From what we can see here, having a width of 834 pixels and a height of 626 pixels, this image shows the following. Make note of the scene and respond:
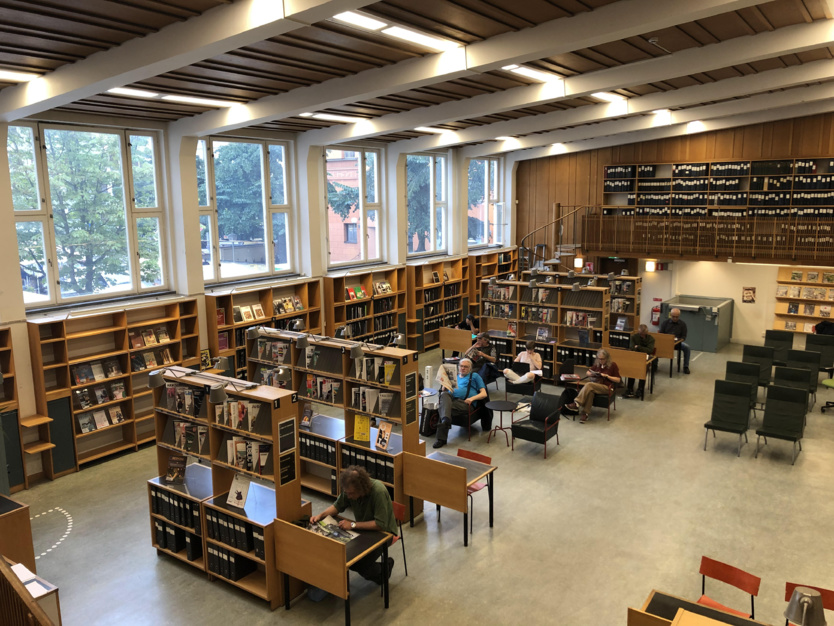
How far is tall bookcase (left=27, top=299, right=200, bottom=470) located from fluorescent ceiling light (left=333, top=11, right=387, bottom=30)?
5.22 metres

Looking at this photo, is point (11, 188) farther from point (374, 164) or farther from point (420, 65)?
point (374, 164)

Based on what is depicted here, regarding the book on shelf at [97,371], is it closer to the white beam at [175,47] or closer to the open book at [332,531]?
the white beam at [175,47]

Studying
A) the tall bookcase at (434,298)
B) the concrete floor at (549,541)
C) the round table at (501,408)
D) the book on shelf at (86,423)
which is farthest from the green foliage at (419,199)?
the book on shelf at (86,423)

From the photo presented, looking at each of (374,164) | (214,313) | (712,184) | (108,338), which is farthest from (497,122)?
(108,338)

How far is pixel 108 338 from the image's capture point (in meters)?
8.80

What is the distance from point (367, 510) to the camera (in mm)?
5395

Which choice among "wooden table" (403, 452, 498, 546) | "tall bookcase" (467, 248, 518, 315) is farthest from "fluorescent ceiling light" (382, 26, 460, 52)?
"tall bookcase" (467, 248, 518, 315)

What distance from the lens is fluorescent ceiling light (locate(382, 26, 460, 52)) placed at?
584 cm

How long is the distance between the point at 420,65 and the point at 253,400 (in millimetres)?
3913

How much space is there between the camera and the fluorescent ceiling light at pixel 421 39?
5836 mm

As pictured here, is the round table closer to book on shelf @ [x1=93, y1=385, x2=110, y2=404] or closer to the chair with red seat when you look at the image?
the chair with red seat

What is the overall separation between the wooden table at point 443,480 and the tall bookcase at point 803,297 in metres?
10.4

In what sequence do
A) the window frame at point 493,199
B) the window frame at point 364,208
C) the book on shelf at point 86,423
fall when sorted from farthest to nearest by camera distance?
1. the window frame at point 493,199
2. the window frame at point 364,208
3. the book on shelf at point 86,423

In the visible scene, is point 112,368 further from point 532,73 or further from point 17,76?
point 532,73
